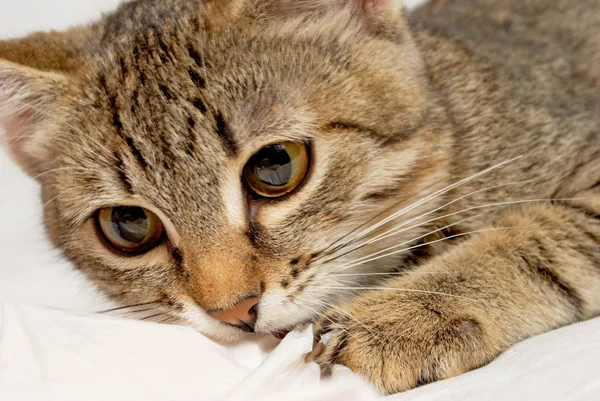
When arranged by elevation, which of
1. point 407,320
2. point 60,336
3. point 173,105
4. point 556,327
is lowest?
point 556,327

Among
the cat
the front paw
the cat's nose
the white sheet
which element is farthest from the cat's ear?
the front paw

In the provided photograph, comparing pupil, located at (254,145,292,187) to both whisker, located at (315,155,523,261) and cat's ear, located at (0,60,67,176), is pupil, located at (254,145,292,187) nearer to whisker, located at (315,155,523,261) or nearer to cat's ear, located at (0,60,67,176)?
whisker, located at (315,155,523,261)

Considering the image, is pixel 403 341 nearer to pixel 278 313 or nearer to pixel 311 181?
pixel 278 313

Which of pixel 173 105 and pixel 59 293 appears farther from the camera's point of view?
pixel 59 293

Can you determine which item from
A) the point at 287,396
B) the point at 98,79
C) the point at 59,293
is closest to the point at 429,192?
the point at 287,396

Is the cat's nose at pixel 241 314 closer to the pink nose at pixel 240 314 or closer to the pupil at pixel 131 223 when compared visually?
the pink nose at pixel 240 314

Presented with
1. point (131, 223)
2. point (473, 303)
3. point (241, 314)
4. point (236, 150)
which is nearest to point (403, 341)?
point (473, 303)

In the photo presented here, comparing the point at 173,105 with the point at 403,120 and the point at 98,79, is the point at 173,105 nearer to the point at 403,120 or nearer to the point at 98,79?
the point at 98,79

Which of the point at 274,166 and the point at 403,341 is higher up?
the point at 274,166
